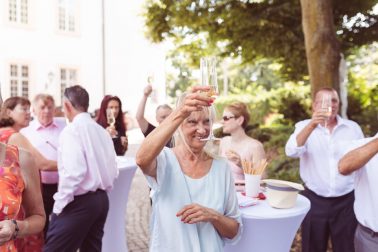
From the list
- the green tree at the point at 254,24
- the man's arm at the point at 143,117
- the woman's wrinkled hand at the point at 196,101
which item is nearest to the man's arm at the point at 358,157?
the woman's wrinkled hand at the point at 196,101

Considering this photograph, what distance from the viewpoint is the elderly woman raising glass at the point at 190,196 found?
202cm

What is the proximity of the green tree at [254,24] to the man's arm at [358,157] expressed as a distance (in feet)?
18.6

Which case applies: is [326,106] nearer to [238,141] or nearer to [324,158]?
[324,158]

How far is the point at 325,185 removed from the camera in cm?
360

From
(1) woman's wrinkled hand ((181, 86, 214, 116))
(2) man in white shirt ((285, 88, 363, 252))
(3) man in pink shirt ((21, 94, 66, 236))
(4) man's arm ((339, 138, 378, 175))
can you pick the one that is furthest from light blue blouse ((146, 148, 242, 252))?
(3) man in pink shirt ((21, 94, 66, 236))

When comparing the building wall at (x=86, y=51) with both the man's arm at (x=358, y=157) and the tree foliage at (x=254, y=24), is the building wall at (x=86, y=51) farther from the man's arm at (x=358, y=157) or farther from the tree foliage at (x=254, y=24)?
the man's arm at (x=358, y=157)

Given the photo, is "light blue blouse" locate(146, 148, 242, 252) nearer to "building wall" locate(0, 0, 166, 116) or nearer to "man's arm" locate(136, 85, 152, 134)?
"man's arm" locate(136, 85, 152, 134)

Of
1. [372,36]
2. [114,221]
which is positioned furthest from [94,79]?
[114,221]

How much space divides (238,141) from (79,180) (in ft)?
4.69

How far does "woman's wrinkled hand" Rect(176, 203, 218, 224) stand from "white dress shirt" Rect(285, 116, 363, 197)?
190 centimetres

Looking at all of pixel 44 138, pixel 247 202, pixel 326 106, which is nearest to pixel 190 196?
pixel 247 202

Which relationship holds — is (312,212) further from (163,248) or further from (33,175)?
(33,175)

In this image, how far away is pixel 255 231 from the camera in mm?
2551

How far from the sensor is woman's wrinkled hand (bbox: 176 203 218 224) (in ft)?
6.37
